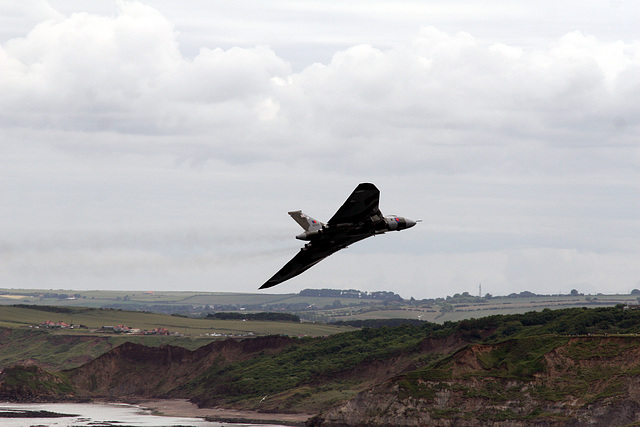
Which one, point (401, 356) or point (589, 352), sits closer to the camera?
point (589, 352)

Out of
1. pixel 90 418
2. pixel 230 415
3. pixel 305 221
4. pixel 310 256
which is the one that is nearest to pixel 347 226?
pixel 305 221

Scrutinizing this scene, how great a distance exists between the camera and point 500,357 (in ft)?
472

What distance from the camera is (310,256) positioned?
85438 mm

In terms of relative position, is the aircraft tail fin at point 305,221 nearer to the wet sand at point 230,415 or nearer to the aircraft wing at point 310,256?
the aircraft wing at point 310,256

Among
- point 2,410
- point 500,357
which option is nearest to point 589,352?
point 500,357

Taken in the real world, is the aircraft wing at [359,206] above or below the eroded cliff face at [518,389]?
above

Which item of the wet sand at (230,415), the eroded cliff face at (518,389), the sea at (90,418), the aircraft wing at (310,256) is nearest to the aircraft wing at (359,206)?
the aircraft wing at (310,256)

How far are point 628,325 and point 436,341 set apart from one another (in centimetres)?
4301

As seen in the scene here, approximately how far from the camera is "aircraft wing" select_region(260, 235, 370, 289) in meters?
82.1

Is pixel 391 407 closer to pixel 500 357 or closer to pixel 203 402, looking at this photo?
pixel 500 357

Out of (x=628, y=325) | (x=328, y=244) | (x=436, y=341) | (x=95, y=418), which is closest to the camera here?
(x=328, y=244)

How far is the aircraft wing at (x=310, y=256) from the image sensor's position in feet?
269

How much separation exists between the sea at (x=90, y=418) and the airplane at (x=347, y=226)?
279 ft

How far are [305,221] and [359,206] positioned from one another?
6.79 metres
